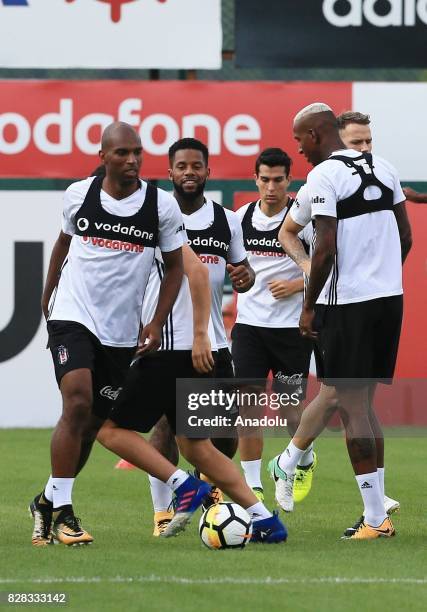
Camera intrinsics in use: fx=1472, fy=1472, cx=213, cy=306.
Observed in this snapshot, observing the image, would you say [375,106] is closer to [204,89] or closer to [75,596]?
[204,89]

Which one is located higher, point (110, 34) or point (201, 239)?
point (110, 34)

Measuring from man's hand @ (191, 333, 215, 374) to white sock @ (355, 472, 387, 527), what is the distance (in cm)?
99

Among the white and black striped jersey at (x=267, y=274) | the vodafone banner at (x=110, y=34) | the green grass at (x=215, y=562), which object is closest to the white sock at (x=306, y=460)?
the green grass at (x=215, y=562)

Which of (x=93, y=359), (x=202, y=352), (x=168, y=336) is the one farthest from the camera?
(x=168, y=336)

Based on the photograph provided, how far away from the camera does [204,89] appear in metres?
15.6

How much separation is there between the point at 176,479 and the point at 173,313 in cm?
101

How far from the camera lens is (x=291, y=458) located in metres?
9.18

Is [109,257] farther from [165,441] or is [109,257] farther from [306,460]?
[306,460]

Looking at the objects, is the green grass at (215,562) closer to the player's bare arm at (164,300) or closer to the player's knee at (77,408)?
the player's knee at (77,408)

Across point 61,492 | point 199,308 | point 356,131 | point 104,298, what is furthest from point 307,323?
point 356,131

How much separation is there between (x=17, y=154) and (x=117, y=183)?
27.0ft

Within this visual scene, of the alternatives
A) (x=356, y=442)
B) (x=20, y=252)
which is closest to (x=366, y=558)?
(x=356, y=442)

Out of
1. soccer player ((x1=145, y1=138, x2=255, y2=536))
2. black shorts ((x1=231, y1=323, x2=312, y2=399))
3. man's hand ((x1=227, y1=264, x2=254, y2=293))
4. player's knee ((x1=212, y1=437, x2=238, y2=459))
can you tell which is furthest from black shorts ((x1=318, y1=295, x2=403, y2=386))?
black shorts ((x1=231, y1=323, x2=312, y2=399))

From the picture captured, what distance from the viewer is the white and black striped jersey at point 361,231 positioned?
25.3ft
